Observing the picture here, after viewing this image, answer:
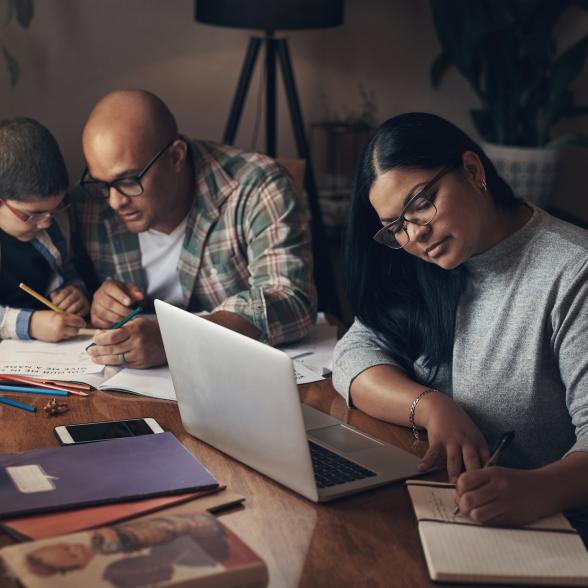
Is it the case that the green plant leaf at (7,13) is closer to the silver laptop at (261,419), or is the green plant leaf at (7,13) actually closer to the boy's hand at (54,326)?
the boy's hand at (54,326)

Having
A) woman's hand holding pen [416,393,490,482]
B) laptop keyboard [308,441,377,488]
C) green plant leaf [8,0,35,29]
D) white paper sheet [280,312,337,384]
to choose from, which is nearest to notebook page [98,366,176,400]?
white paper sheet [280,312,337,384]

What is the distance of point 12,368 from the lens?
5.42 feet

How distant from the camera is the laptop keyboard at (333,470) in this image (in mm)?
1216

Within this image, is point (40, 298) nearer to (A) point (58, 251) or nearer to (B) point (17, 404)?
(A) point (58, 251)

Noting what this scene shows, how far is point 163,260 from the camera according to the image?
2.12m

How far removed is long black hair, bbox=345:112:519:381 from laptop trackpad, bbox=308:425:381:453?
0.69 ft

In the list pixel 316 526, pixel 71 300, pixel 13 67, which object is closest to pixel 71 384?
pixel 71 300

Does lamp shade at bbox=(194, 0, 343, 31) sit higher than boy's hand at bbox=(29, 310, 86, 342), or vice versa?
lamp shade at bbox=(194, 0, 343, 31)

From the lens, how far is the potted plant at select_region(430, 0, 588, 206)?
315 cm

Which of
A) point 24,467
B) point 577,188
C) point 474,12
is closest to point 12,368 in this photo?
point 24,467

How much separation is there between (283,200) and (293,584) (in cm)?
116

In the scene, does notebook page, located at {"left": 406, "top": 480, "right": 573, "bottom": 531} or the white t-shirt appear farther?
the white t-shirt

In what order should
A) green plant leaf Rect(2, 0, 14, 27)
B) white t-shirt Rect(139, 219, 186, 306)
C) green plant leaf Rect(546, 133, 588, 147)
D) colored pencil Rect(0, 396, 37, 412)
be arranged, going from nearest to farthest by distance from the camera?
colored pencil Rect(0, 396, 37, 412), white t-shirt Rect(139, 219, 186, 306), green plant leaf Rect(2, 0, 14, 27), green plant leaf Rect(546, 133, 588, 147)

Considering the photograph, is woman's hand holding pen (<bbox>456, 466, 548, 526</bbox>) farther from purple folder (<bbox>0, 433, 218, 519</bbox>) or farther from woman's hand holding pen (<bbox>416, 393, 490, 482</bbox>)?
purple folder (<bbox>0, 433, 218, 519</bbox>)
